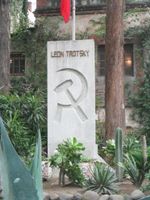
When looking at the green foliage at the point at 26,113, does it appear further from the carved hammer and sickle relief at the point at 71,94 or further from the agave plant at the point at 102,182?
the agave plant at the point at 102,182

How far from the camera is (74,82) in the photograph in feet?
33.7

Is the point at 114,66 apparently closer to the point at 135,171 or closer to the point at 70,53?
the point at 70,53

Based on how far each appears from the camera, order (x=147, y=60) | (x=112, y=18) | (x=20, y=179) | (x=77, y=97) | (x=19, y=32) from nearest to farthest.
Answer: (x=20, y=179), (x=77, y=97), (x=112, y=18), (x=147, y=60), (x=19, y=32)

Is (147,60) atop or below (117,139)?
atop

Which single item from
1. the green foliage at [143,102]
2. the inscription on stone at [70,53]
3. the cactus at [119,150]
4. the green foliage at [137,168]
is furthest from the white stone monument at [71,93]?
the green foliage at [143,102]

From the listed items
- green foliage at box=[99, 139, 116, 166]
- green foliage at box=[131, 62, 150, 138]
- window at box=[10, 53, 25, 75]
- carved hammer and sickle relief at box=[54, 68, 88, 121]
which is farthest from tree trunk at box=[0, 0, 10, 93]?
carved hammer and sickle relief at box=[54, 68, 88, 121]

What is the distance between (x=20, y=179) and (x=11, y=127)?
8306 mm

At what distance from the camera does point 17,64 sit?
889 inches

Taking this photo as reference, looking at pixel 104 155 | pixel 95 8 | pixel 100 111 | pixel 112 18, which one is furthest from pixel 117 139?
pixel 95 8

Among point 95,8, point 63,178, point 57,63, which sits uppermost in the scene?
point 95,8

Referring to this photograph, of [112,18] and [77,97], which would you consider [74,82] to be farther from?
[112,18]

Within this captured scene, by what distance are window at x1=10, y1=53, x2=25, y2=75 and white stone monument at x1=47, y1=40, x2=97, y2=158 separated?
40.0ft

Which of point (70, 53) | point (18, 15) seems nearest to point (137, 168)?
point (70, 53)

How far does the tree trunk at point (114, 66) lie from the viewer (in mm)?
14656
